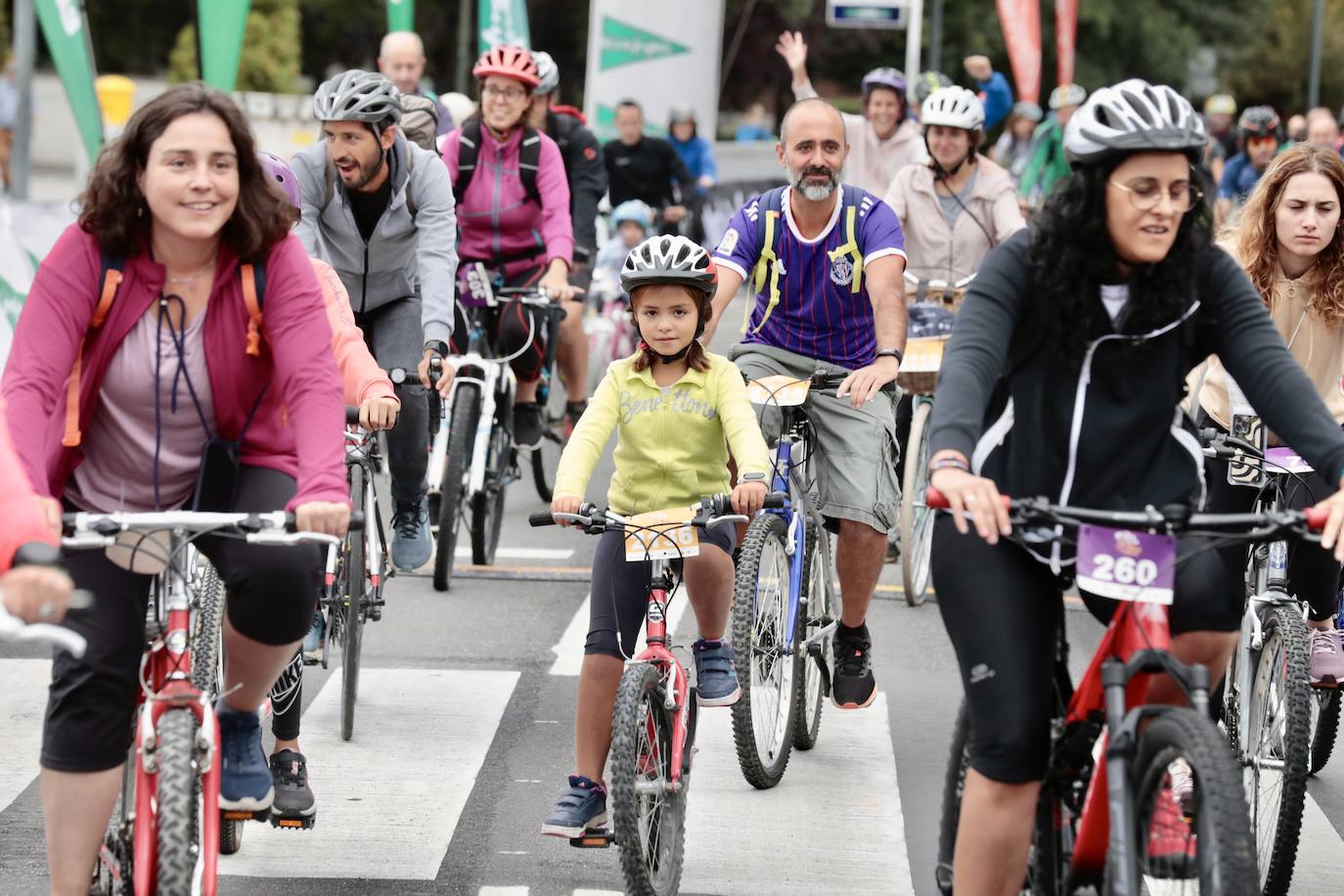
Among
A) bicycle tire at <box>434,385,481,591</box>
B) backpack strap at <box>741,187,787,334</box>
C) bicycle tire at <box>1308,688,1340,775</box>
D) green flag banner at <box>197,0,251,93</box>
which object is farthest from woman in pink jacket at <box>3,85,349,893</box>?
green flag banner at <box>197,0,251,93</box>

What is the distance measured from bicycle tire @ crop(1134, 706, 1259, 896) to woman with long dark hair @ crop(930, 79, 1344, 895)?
323 mm

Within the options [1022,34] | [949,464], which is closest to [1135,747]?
[949,464]

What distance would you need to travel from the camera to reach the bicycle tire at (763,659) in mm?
5602

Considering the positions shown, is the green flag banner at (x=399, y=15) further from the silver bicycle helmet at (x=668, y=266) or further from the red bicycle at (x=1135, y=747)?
the red bicycle at (x=1135, y=747)

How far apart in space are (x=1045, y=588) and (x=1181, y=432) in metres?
0.41

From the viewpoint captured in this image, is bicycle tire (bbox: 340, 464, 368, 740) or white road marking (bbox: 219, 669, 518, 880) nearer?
white road marking (bbox: 219, 669, 518, 880)

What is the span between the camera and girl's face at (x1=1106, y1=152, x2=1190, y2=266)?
12.6ft

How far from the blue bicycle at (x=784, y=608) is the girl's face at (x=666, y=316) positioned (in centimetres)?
69

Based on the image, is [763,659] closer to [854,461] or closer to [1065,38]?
[854,461]

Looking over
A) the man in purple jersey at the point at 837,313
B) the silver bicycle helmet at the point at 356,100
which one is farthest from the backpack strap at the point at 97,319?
the silver bicycle helmet at the point at 356,100

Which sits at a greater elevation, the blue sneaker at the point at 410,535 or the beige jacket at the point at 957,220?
the beige jacket at the point at 957,220

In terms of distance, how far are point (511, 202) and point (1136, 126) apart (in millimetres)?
5895

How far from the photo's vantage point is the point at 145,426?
166 inches

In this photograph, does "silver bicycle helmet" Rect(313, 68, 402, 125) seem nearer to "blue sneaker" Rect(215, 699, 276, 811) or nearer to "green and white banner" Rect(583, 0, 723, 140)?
"blue sneaker" Rect(215, 699, 276, 811)
